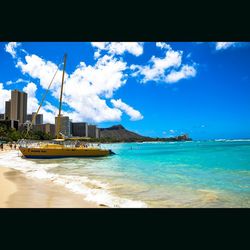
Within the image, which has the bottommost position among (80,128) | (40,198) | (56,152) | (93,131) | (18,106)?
(40,198)

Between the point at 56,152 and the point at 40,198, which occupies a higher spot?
the point at 56,152

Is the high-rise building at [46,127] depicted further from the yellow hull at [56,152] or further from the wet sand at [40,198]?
the wet sand at [40,198]

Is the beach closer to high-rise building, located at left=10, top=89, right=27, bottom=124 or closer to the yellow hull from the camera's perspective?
the yellow hull

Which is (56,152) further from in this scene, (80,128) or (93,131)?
Result: (93,131)

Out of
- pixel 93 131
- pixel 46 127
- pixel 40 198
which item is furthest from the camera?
pixel 46 127

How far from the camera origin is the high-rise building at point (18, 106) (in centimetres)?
6325

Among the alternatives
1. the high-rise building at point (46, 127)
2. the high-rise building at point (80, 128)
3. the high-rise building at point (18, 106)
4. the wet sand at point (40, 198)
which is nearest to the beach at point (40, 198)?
the wet sand at point (40, 198)

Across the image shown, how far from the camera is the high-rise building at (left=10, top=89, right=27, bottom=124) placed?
6325 cm

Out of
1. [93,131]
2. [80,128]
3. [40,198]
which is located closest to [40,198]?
[40,198]

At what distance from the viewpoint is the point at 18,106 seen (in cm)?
6619

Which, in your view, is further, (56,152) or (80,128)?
(80,128)

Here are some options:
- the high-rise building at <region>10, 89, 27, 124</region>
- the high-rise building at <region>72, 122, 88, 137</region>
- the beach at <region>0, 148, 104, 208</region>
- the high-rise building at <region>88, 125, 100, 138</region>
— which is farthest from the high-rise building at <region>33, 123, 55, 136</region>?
the beach at <region>0, 148, 104, 208</region>

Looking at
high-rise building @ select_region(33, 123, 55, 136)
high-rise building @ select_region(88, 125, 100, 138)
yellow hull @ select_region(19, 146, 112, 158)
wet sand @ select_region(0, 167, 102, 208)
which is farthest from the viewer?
high-rise building @ select_region(33, 123, 55, 136)
